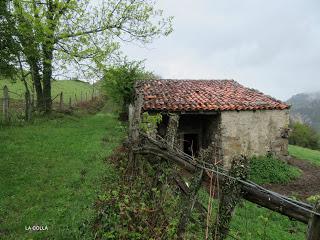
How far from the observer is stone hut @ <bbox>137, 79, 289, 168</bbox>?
661 inches

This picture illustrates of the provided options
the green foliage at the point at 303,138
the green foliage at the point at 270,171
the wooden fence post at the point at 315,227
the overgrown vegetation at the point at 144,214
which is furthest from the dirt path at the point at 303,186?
the green foliage at the point at 303,138

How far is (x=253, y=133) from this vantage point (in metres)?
17.5

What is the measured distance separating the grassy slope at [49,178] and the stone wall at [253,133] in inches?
214

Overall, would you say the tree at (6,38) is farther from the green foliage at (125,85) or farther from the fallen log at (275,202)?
the green foliage at (125,85)

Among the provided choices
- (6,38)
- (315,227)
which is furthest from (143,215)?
(6,38)

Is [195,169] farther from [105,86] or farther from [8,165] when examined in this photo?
[105,86]

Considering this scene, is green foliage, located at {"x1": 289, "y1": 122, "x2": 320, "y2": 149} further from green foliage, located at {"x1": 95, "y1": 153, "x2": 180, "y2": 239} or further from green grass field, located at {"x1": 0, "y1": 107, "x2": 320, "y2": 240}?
green foliage, located at {"x1": 95, "y1": 153, "x2": 180, "y2": 239}

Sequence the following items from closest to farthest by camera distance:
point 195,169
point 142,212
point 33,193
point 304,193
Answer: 1. point 195,169
2. point 142,212
3. point 33,193
4. point 304,193

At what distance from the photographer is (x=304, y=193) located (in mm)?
15453

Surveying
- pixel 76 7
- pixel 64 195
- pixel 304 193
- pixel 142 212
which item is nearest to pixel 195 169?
pixel 142 212

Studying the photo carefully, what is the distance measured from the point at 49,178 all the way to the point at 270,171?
1126 centimetres

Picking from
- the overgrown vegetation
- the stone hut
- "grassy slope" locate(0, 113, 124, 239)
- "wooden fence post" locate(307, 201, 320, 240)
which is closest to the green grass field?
"grassy slope" locate(0, 113, 124, 239)

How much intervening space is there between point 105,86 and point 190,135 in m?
10.3

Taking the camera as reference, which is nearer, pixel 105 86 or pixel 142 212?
pixel 142 212
